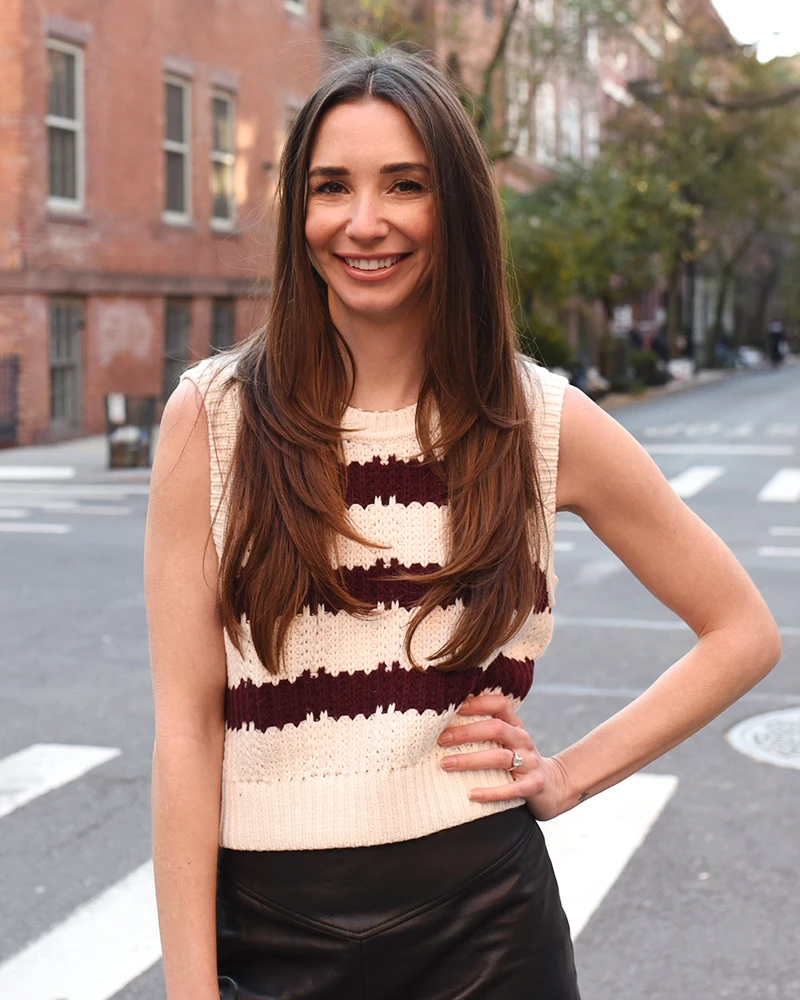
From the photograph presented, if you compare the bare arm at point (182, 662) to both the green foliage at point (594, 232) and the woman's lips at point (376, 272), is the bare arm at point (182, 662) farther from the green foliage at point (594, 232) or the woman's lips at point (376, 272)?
the green foliage at point (594, 232)

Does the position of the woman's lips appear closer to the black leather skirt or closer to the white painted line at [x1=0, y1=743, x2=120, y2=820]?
the black leather skirt

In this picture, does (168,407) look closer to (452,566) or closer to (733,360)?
(452,566)

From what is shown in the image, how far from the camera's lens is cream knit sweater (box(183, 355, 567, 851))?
1.97 m

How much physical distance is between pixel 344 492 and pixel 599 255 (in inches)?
1237

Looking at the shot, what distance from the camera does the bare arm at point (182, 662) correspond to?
199 centimetres

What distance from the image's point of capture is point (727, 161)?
45.2 metres

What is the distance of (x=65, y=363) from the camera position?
75.0 ft

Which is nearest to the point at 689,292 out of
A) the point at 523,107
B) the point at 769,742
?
the point at 523,107

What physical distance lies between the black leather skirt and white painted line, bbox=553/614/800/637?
7512 mm

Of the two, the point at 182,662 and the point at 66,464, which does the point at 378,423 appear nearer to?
the point at 182,662

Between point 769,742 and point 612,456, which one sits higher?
point 612,456

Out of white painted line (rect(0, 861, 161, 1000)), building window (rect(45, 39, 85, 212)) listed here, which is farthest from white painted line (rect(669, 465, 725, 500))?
white painted line (rect(0, 861, 161, 1000))

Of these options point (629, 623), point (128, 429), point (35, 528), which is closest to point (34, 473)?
point (128, 429)

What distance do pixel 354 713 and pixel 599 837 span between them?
3.81 m
